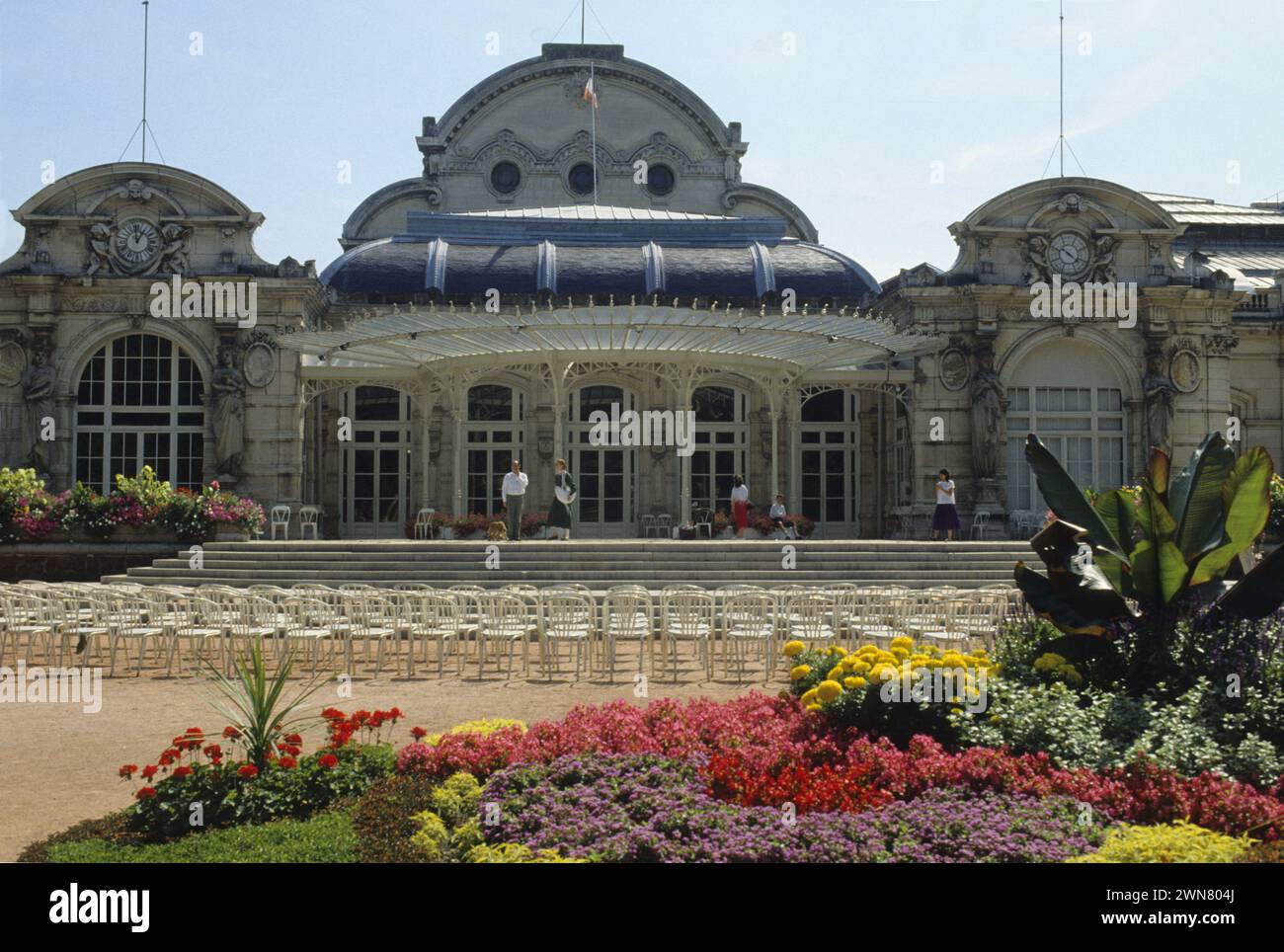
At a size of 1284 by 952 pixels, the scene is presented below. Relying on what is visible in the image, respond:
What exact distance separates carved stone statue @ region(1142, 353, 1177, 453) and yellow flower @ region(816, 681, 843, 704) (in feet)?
73.2

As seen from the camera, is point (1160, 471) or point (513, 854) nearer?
point (513, 854)

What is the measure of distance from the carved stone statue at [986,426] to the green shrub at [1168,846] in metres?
21.6

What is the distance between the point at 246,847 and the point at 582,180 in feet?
117

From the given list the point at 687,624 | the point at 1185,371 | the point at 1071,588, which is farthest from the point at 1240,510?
the point at 1185,371

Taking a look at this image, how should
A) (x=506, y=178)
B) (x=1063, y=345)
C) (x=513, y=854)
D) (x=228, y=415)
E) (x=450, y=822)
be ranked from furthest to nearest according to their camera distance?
(x=506, y=178) < (x=1063, y=345) < (x=228, y=415) < (x=450, y=822) < (x=513, y=854)

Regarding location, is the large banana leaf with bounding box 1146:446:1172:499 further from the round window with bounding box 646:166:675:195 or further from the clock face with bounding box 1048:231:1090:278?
the round window with bounding box 646:166:675:195

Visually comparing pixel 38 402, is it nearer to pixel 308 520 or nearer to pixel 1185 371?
pixel 308 520

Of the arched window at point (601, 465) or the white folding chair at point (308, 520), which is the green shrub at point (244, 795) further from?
the arched window at point (601, 465)

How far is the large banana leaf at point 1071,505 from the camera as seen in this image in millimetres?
9180

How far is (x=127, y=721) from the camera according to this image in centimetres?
1038

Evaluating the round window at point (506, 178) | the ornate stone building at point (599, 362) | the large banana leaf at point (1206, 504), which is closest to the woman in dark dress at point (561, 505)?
the ornate stone building at point (599, 362)

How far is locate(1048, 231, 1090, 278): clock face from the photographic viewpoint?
28.2 m
